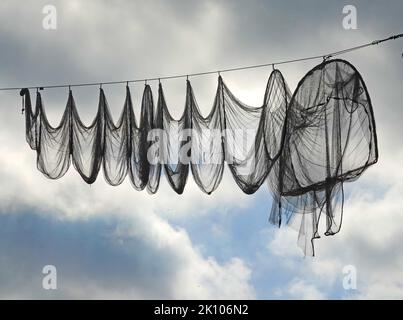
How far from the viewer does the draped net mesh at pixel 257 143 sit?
19438mm

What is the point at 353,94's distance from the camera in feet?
64.3

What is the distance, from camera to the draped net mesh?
63.8ft

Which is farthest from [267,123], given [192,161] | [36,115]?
[36,115]

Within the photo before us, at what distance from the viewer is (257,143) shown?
66.8 ft

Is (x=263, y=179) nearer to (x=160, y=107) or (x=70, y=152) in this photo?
(x=160, y=107)

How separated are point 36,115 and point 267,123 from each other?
651 centimetres

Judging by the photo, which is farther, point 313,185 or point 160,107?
point 160,107

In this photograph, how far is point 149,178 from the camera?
69.2 ft
